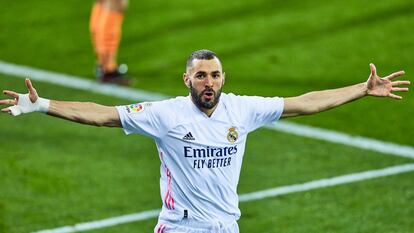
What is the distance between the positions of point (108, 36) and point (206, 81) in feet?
29.1

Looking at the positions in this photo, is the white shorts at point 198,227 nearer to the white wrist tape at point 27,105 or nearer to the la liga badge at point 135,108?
the la liga badge at point 135,108

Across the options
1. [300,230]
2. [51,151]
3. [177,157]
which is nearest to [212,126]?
[177,157]

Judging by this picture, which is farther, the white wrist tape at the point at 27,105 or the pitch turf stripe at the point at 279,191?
the pitch turf stripe at the point at 279,191

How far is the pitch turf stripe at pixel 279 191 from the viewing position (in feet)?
41.5

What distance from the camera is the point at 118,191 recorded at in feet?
45.1

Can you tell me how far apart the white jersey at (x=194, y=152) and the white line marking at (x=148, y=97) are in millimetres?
5572

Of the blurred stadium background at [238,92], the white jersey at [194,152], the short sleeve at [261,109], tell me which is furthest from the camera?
the blurred stadium background at [238,92]

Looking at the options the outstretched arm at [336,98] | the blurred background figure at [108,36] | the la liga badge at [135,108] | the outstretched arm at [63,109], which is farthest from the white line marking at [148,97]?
the outstretched arm at [63,109]

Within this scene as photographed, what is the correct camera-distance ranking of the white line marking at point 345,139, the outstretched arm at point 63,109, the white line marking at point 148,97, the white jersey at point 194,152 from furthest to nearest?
the white line marking at point 148,97, the white line marking at point 345,139, the white jersey at point 194,152, the outstretched arm at point 63,109

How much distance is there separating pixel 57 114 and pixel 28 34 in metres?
12.4

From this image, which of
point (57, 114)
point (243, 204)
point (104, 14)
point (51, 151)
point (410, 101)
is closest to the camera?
point (57, 114)

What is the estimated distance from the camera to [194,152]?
31.6 ft

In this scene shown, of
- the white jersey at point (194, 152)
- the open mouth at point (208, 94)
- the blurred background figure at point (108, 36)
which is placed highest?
the blurred background figure at point (108, 36)

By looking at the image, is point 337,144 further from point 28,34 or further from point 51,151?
point 28,34
